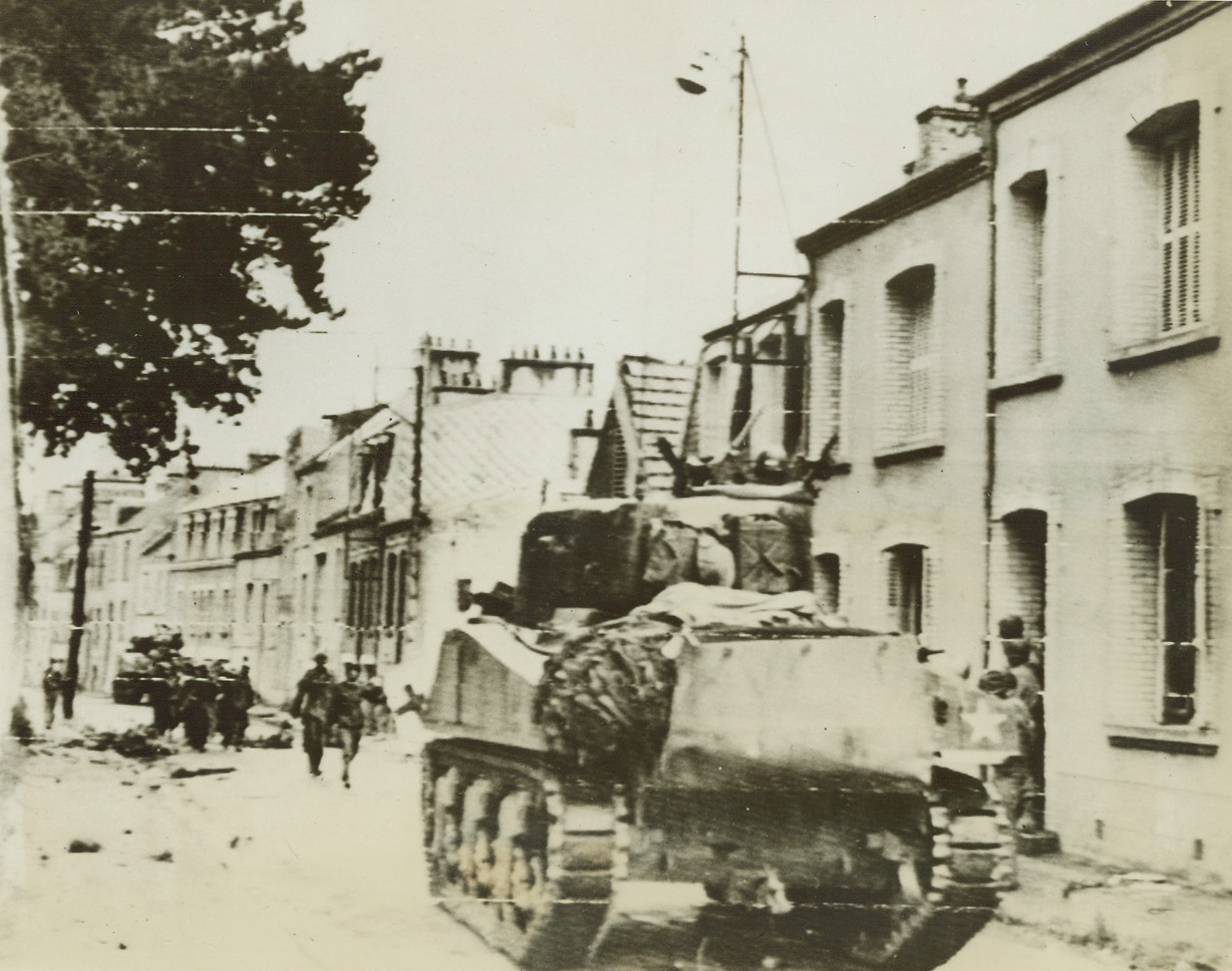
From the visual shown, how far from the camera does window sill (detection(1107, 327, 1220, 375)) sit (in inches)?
232

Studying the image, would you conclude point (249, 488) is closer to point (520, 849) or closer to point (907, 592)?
point (520, 849)

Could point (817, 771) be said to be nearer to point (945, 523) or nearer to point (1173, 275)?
Answer: point (945, 523)

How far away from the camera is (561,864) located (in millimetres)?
5750

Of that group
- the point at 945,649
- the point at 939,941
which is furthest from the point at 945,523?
the point at 939,941

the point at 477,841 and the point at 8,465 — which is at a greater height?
the point at 8,465

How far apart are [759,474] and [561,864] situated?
2053 mm

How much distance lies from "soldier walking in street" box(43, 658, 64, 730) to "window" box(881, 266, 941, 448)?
398 cm

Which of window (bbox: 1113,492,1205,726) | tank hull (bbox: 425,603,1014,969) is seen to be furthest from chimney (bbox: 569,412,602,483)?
window (bbox: 1113,492,1205,726)

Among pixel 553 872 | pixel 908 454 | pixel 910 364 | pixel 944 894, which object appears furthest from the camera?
pixel 910 364

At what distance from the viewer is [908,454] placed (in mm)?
6574

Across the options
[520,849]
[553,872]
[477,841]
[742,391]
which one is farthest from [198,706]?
[742,391]

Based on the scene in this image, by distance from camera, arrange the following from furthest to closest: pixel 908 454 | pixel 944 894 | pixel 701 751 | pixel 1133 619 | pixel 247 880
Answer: pixel 908 454, pixel 247 880, pixel 1133 619, pixel 944 894, pixel 701 751

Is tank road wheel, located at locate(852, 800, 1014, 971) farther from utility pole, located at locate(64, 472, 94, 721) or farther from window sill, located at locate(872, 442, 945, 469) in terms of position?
utility pole, located at locate(64, 472, 94, 721)

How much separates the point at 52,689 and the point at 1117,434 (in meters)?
4.95
